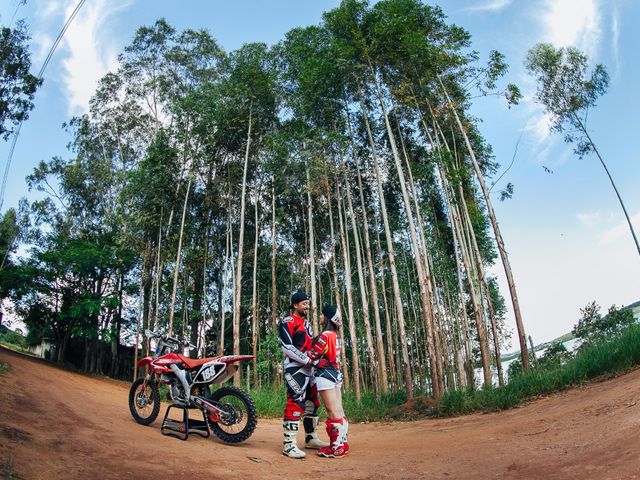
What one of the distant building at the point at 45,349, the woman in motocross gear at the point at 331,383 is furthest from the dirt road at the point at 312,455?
the distant building at the point at 45,349

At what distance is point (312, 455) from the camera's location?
13.3 ft

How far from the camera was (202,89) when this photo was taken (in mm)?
16141

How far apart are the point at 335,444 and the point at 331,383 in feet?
1.74

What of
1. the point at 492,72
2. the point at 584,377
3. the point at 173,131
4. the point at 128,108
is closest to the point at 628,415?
the point at 584,377

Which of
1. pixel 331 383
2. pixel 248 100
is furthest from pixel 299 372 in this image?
pixel 248 100

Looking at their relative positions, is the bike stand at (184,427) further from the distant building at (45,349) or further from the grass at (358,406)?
the distant building at (45,349)

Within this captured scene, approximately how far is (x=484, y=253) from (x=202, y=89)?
1338 cm

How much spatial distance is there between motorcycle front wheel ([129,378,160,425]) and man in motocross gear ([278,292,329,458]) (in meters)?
1.64

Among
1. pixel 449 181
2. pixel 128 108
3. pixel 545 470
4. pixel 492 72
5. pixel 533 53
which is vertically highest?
pixel 128 108

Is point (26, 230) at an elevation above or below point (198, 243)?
above

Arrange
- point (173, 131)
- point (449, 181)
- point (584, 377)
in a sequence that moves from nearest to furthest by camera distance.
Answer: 1. point (584, 377)
2. point (449, 181)
3. point (173, 131)

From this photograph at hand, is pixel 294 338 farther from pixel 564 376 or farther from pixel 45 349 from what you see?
pixel 45 349

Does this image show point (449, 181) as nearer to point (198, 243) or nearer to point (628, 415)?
point (628, 415)

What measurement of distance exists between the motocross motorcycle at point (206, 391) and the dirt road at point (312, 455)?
0.18 metres
